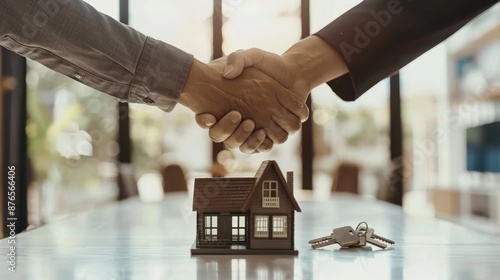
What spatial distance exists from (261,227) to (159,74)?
2.22ft

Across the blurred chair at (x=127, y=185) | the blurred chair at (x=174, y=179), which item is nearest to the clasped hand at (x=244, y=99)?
the blurred chair at (x=127, y=185)

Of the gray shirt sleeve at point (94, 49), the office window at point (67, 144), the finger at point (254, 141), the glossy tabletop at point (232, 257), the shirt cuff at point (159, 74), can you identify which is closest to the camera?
the glossy tabletop at point (232, 257)

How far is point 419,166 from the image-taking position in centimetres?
563

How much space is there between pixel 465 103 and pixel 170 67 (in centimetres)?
394

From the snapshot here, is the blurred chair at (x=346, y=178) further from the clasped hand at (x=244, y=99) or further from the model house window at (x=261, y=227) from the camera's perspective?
the model house window at (x=261, y=227)

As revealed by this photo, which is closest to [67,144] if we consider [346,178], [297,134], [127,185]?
[127,185]

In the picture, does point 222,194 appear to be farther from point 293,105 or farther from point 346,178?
point 346,178

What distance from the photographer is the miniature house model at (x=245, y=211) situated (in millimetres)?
1143

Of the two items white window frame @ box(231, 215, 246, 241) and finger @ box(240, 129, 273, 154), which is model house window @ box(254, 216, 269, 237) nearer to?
white window frame @ box(231, 215, 246, 241)

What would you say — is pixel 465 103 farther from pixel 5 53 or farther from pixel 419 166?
pixel 5 53

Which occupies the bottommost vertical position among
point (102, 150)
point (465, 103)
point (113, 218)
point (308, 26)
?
point (113, 218)

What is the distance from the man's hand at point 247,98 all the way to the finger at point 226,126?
0.02 meters

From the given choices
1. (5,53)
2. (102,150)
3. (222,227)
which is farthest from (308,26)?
(222,227)

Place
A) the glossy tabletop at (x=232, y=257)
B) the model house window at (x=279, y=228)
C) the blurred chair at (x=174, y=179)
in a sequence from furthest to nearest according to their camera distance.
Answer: the blurred chair at (x=174, y=179) < the model house window at (x=279, y=228) < the glossy tabletop at (x=232, y=257)
